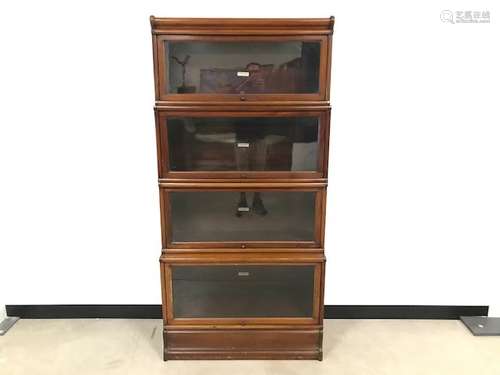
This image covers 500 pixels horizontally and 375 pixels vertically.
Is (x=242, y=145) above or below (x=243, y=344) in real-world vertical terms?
above

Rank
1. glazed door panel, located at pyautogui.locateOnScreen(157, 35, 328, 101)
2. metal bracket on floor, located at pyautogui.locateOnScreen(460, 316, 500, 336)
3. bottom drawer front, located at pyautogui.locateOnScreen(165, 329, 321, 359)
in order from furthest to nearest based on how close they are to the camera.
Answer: metal bracket on floor, located at pyautogui.locateOnScreen(460, 316, 500, 336)
bottom drawer front, located at pyautogui.locateOnScreen(165, 329, 321, 359)
glazed door panel, located at pyautogui.locateOnScreen(157, 35, 328, 101)

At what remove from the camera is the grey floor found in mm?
1961

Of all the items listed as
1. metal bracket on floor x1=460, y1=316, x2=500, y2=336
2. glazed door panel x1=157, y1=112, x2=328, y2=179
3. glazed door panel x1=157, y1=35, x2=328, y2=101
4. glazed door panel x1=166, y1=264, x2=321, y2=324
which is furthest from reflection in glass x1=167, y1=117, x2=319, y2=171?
metal bracket on floor x1=460, y1=316, x2=500, y2=336

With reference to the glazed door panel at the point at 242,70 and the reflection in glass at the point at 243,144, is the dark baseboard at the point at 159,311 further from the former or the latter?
the glazed door panel at the point at 242,70

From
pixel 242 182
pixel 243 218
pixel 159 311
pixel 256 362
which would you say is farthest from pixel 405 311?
pixel 159 311

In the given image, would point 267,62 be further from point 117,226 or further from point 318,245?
point 117,226

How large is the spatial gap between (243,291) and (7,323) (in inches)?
55.2

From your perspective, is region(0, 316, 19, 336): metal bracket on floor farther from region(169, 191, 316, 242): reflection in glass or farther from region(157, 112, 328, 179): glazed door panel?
region(157, 112, 328, 179): glazed door panel

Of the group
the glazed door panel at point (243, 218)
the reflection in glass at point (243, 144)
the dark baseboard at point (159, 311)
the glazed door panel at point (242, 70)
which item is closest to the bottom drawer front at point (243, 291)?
the glazed door panel at point (243, 218)

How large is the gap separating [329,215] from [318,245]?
1.19ft

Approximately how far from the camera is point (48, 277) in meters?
2.34

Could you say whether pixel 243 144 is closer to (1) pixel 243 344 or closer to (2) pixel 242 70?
(2) pixel 242 70

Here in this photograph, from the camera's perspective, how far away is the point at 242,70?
1819 millimetres

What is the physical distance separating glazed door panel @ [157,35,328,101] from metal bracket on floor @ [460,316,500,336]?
1.60m
